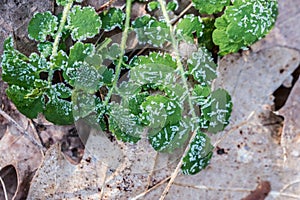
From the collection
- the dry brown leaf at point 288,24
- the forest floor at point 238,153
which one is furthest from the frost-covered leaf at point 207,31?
the dry brown leaf at point 288,24

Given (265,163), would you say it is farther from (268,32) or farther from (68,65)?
(68,65)

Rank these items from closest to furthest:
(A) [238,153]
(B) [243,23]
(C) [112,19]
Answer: (B) [243,23] → (C) [112,19] → (A) [238,153]

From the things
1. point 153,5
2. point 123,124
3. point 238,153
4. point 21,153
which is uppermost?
point 153,5

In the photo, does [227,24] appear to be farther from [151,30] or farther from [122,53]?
[122,53]

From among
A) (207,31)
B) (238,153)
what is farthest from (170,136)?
(207,31)

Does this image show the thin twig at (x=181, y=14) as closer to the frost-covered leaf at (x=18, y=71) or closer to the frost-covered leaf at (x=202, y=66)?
the frost-covered leaf at (x=202, y=66)

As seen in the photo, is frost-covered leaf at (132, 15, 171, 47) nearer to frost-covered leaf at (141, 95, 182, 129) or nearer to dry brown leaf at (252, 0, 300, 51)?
frost-covered leaf at (141, 95, 182, 129)

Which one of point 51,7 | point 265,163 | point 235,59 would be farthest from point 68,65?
point 265,163
